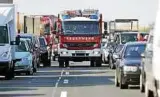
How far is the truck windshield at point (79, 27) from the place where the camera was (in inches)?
1779

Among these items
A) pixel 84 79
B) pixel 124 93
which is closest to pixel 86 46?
pixel 84 79

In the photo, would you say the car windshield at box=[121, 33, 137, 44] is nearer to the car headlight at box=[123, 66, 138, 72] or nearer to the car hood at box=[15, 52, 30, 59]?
the car hood at box=[15, 52, 30, 59]

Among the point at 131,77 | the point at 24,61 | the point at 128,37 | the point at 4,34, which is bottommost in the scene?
the point at 24,61

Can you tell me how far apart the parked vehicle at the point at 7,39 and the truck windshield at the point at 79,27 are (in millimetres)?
12156

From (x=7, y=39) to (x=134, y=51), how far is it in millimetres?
7196

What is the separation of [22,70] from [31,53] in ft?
6.71

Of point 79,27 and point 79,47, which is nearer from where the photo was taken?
point 79,27

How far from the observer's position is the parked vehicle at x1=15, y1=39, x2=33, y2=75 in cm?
3538

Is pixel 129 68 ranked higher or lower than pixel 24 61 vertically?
higher

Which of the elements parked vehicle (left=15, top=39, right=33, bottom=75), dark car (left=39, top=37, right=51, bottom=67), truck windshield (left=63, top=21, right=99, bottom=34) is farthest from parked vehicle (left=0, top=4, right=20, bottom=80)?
dark car (left=39, top=37, right=51, bottom=67)

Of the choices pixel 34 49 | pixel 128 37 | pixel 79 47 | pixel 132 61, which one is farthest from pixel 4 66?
pixel 79 47

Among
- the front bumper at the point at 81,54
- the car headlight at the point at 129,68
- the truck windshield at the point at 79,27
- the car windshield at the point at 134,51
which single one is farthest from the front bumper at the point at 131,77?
the front bumper at the point at 81,54

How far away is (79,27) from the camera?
45.2 meters

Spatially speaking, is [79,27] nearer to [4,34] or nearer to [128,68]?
[4,34]
